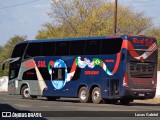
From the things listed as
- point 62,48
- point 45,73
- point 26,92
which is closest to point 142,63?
point 62,48

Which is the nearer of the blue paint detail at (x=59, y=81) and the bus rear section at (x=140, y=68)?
the bus rear section at (x=140, y=68)

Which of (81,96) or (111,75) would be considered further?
(81,96)

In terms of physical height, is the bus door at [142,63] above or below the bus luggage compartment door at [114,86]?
above

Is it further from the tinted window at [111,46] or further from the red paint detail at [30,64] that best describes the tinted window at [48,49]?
the tinted window at [111,46]

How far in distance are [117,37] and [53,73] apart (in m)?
5.78

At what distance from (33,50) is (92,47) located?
17.8 ft

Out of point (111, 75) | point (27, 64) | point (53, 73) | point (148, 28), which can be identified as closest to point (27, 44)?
point (27, 64)

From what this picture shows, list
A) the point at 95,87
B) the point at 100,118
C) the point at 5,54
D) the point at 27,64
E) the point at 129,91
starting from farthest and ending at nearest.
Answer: the point at 5,54 → the point at 27,64 → the point at 95,87 → the point at 129,91 → the point at 100,118

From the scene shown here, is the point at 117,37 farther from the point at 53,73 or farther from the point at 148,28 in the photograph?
the point at 148,28

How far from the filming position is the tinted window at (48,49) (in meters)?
30.3

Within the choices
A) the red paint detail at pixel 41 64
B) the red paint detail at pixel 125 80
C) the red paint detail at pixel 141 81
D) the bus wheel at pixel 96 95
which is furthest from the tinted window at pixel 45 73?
the red paint detail at pixel 141 81

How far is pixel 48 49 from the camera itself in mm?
30500

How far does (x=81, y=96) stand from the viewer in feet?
93.6

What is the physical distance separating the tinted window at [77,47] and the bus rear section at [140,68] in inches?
140
